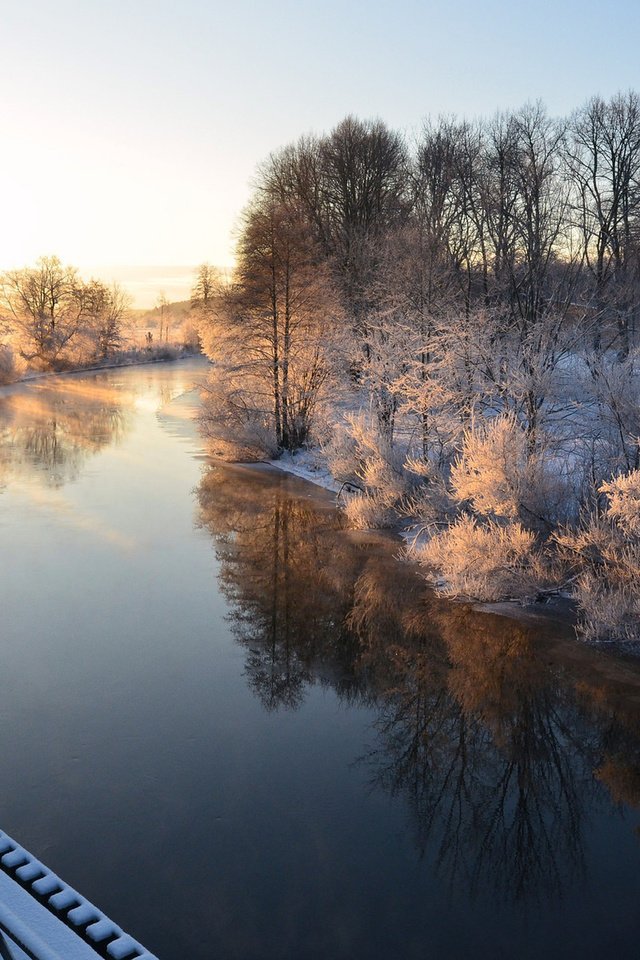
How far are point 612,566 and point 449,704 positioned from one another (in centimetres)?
360

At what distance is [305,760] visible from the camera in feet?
25.0

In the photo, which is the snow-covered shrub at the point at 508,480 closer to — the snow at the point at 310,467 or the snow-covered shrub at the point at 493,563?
the snow-covered shrub at the point at 493,563

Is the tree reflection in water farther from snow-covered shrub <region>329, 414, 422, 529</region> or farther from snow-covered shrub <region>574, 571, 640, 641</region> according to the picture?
snow-covered shrub <region>329, 414, 422, 529</region>

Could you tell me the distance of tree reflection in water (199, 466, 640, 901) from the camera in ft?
21.5

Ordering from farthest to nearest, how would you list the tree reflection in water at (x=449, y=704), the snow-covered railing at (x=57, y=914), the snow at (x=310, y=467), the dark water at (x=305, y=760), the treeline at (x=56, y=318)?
the treeline at (x=56, y=318) < the snow at (x=310, y=467) < the tree reflection in water at (x=449, y=704) < the dark water at (x=305, y=760) < the snow-covered railing at (x=57, y=914)

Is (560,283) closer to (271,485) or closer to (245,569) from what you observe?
(271,485)

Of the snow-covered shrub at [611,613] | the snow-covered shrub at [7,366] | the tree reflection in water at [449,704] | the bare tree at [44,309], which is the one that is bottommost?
the tree reflection in water at [449,704]

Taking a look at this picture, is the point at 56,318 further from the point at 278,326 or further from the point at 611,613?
the point at 611,613

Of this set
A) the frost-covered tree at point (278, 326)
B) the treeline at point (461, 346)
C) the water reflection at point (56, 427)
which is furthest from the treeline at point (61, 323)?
the frost-covered tree at point (278, 326)

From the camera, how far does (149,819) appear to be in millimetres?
6543

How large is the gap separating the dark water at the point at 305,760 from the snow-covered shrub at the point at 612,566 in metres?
0.80

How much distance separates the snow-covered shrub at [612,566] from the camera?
986 cm

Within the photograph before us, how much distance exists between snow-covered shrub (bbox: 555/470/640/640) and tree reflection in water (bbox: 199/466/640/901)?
2.59 ft

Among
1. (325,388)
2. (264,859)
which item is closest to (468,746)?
(264,859)
